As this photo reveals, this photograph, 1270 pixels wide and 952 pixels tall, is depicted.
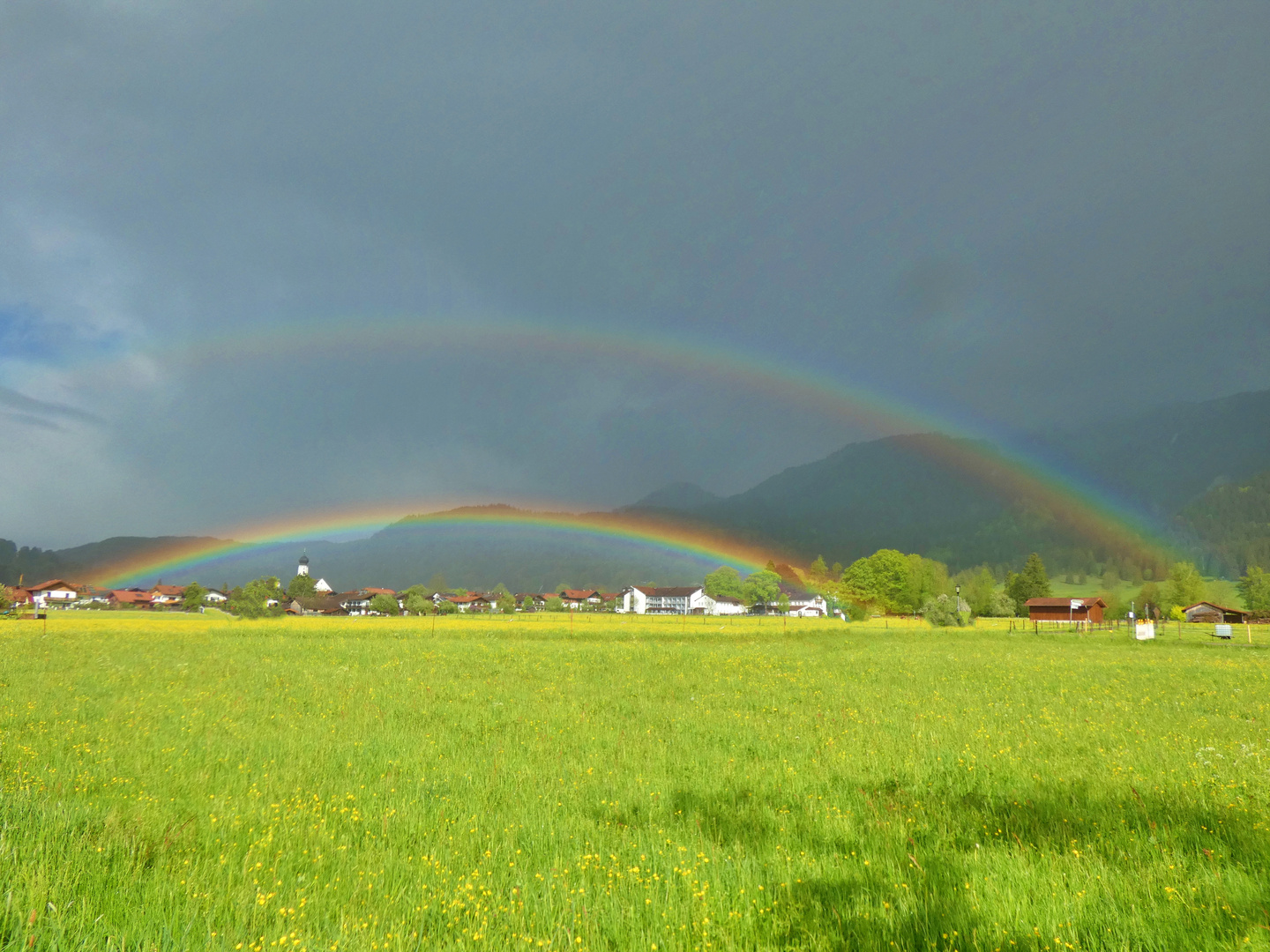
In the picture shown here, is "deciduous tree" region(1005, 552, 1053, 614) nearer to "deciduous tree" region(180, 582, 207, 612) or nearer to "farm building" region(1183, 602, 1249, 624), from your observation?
"farm building" region(1183, 602, 1249, 624)

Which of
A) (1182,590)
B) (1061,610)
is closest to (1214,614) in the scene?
(1182,590)

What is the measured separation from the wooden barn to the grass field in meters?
95.2

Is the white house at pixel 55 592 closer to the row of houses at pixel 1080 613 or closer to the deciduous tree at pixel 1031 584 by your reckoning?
the row of houses at pixel 1080 613

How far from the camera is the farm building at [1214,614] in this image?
11406 centimetres

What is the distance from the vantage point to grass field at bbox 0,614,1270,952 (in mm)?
6160

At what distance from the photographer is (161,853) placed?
25.3 ft

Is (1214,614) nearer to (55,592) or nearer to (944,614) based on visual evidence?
(944,614)

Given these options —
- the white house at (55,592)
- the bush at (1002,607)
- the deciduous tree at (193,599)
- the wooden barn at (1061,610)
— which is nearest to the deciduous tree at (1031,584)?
the bush at (1002,607)

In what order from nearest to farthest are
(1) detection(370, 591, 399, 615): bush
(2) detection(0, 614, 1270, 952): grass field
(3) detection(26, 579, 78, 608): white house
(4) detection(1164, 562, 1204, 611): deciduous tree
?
(2) detection(0, 614, 1270, 952): grass field, (4) detection(1164, 562, 1204, 611): deciduous tree, (1) detection(370, 591, 399, 615): bush, (3) detection(26, 579, 78, 608): white house

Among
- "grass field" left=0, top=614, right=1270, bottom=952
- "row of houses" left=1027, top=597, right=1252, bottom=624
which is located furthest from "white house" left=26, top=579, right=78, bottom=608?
"row of houses" left=1027, top=597, right=1252, bottom=624

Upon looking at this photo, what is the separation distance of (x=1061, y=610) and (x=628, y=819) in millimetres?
118595

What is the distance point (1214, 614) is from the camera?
11931 centimetres

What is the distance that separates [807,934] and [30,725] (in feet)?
59.7

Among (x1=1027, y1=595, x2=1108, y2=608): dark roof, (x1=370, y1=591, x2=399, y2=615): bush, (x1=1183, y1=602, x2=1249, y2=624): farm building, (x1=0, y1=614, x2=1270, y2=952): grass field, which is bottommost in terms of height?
(x1=370, y1=591, x2=399, y2=615): bush
